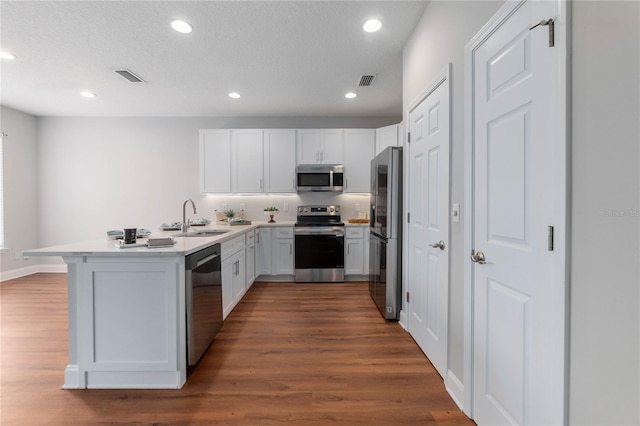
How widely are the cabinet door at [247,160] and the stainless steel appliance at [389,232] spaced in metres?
2.30

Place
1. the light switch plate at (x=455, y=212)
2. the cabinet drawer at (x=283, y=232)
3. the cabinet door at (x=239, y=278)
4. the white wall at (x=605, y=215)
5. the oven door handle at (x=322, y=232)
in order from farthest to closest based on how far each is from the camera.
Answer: the cabinet drawer at (x=283, y=232), the oven door handle at (x=322, y=232), the cabinet door at (x=239, y=278), the light switch plate at (x=455, y=212), the white wall at (x=605, y=215)

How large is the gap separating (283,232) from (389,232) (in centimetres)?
215

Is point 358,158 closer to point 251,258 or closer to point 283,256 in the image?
point 283,256

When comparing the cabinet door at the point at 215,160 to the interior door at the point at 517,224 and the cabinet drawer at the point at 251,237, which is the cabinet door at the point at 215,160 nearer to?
the cabinet drawer at the point at 251,237

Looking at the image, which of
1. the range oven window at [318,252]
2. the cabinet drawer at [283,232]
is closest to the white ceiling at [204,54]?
the cabinet drawer at [283,232]

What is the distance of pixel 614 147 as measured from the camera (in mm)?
799

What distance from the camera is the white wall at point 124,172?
5.11 metres

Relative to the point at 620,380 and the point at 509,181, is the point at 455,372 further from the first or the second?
the point at 509,181

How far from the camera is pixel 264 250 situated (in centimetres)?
455

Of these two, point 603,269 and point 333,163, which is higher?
point 333,163

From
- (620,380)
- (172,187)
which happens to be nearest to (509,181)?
(620,380)

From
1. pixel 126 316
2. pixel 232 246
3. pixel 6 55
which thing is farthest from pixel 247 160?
pixel 126 316

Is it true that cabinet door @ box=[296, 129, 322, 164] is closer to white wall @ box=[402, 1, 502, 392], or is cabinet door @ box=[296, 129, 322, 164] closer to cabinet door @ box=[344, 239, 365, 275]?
cabinet door @ box=[344, 239, 365, 275]

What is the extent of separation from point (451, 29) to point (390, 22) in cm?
85
